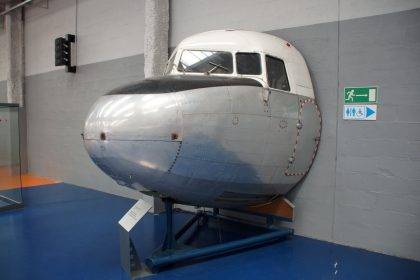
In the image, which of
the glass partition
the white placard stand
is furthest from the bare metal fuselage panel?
the glass partition

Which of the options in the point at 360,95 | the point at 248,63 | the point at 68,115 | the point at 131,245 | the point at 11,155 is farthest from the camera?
the point at 68,115

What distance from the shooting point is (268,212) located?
4719 millimetres

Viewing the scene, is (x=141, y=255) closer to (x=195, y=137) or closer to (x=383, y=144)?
(x=195, y=137)

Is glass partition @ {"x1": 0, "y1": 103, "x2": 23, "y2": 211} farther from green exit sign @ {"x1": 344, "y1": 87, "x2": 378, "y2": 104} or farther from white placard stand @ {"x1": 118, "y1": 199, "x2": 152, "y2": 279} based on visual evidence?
green exit sign @ {"x1": 344, "y1": 87, "x2": 378, "y2": 104}

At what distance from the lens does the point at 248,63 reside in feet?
13.4

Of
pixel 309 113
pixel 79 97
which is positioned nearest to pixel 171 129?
pixel 309 113

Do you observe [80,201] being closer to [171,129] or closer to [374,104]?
[171,129]

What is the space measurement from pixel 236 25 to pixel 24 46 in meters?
8.66

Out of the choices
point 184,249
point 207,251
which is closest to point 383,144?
point 207,251

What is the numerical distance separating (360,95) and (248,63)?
1.51 metres

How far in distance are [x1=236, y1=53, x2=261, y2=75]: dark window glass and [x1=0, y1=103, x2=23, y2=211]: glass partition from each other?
5.08 metres

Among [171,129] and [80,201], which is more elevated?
[171,129]

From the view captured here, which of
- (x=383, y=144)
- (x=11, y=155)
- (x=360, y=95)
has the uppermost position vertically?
(x=360, y=95)

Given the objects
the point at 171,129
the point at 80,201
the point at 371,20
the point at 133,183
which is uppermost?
the point at 371,20
